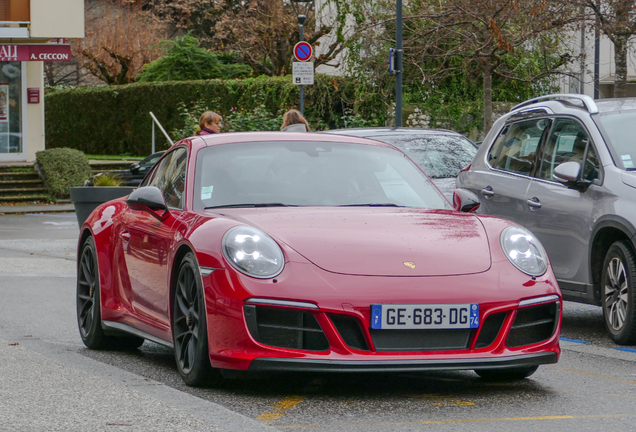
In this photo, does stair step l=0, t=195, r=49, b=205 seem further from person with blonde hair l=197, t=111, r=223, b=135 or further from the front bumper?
the front bumper

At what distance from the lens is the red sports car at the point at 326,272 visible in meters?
4.91

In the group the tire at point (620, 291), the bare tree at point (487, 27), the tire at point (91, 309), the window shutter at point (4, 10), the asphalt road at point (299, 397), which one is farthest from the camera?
the window shutter at point (4, 10)

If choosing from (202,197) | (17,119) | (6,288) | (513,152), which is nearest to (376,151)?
(202,197)

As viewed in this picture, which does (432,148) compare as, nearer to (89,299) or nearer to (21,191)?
(89,299)

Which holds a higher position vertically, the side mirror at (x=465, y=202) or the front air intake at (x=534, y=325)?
the side mirror at (x=465, y=202)

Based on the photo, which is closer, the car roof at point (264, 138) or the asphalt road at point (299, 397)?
the asphalt road at point (299, 397)

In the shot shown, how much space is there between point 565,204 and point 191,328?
11.4 ft


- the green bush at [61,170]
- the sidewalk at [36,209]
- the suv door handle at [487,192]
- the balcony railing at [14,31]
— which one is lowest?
the sidewalk at [36,209]

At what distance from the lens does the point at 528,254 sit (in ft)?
17.6

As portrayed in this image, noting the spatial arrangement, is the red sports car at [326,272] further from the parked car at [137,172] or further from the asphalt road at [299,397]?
the parked car at [137,172]

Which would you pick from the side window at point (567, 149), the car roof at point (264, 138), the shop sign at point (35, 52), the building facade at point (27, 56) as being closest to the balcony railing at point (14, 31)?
the building facade at point (27, 56)

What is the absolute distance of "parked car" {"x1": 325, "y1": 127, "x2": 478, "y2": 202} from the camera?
11250 millimetres

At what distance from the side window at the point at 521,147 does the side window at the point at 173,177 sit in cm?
304

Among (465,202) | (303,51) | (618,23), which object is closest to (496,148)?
(465,202)
